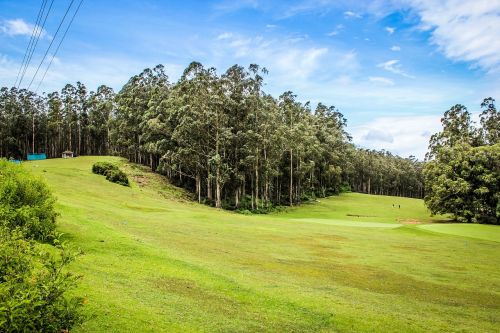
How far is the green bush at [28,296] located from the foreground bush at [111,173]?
57.2m

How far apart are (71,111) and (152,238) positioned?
109575 mm

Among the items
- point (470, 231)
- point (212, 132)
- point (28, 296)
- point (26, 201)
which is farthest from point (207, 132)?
point (28, 296)

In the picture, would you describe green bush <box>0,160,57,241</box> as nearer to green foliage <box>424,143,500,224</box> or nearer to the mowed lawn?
the mowed lawn

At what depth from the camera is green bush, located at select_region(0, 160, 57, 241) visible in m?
14.6

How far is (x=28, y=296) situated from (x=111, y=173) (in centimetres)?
5948

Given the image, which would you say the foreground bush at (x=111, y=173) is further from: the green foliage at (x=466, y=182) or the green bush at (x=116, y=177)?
the green foliage at (x=466, y=182)

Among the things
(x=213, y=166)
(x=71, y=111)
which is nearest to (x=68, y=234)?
(x=213, y=166)

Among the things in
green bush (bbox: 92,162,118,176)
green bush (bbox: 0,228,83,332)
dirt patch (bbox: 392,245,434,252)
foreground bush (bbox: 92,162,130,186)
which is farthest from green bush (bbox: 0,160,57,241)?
green bush (bbox: 92,162,118,176)

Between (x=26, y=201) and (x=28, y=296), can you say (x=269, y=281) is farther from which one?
(x=28, y=296)

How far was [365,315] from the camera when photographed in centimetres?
1339

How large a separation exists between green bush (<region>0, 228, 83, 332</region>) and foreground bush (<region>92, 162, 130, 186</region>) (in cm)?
5721

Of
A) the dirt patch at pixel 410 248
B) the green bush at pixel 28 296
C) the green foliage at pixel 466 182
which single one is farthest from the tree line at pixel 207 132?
the green bush at pixel 28 296

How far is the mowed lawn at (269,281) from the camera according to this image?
37.8ft

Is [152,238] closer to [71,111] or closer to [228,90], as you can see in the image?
[228,90]
